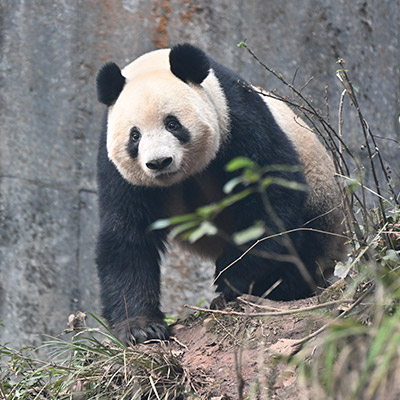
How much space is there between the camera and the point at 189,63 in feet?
14.8

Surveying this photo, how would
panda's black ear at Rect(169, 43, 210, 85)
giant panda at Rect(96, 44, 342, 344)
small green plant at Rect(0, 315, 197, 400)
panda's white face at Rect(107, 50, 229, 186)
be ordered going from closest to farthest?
1. small green plant at Rect(0, 315, 197, 400)
2. panda's white face at Rect(107, 50, 229, 186)
3. giant panda at Rect(96, 44, 342, 344)
4. panda's black ear at Rect(169, 43, 210, 85)

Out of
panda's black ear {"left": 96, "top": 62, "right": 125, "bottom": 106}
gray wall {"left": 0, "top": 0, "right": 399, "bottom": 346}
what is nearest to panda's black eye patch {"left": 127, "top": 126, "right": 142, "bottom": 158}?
panda's black ear {"left": 96, "top": 62, "right": 125, "bottom": 106}

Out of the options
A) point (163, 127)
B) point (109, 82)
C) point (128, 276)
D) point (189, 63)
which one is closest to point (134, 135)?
point (163, 127)

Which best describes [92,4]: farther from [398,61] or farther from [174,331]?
[174,331]

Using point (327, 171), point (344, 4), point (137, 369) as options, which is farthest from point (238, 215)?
point (344, 4)

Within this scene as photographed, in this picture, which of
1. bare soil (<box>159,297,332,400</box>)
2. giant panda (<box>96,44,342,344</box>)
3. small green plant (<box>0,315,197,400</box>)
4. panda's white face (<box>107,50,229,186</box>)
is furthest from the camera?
giant panda (<box>96,44,342,344</box>)

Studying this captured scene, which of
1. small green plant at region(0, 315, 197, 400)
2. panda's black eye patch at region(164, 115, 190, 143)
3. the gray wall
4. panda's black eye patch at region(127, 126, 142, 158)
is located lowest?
the gray wall

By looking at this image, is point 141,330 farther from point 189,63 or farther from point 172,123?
point 189,63

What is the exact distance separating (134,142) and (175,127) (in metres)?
0.26

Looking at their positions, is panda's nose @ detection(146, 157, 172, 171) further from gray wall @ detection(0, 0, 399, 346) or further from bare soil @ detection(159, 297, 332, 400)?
gray wall @ detection(0, 0, 399, 346)

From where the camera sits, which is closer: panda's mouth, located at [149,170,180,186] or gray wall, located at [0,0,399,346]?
panda's mouth, located at [149,170,180,186]

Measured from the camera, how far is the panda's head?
14.1 ft

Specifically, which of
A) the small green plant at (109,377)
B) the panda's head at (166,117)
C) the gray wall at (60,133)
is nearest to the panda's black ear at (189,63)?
the panda's head at (166,117)

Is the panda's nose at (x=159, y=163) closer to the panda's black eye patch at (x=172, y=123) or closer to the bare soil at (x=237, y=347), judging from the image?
the panda's black eye patch at (x=172, y=123)
